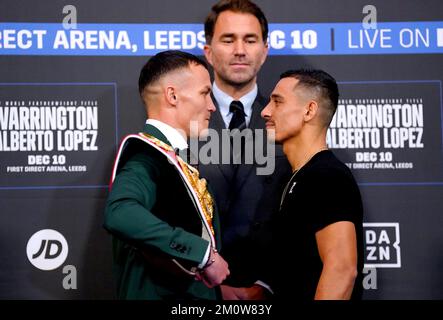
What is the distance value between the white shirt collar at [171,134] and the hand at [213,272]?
0.44m

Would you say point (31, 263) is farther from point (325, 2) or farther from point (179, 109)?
point (325, 2)

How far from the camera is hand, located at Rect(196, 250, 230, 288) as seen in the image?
239 cm

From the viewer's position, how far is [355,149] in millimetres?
3379

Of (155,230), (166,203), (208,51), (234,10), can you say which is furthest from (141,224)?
(234,10)

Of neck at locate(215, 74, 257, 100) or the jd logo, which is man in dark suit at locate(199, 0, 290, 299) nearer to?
neck at locate(215, 74, 257, 100)

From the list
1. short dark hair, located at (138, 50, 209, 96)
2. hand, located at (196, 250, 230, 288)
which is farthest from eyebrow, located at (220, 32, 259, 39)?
hand, located at (196, 250, 230, 288)

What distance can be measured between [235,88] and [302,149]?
1.78 ft

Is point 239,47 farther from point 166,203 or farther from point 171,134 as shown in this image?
point 166,203

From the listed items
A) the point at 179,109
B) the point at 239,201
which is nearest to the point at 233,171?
the point at 239,201

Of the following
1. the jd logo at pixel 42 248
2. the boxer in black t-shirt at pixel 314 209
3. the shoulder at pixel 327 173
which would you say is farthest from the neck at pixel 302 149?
the jd logo at pixel 42 248

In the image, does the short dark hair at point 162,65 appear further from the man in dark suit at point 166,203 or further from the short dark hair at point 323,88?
the short dark hair at point 323,88

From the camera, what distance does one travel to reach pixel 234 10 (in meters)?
3.21
